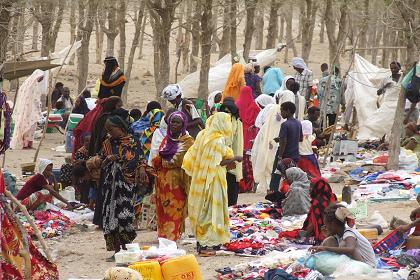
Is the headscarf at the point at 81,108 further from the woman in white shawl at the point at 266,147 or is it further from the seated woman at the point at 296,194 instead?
the seated woman at the point at 296,194

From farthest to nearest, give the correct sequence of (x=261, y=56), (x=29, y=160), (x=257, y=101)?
1. (x=261, y=56)
2. (x=29, y=160)
3. (x=257, y=101)

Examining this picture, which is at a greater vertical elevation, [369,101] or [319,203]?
[369,101]

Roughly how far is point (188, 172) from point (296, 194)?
1.79m

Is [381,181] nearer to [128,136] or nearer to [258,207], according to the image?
[258,207]

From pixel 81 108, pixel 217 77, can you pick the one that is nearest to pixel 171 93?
pixel 81 108

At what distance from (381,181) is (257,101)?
2.35 m

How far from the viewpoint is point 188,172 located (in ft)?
31.1

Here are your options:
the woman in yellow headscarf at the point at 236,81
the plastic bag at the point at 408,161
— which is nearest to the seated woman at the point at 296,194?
the plastic bag at the point at 408,161

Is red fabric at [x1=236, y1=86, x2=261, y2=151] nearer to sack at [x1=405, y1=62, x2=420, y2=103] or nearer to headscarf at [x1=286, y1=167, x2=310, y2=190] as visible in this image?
sack at [x1=405, y1=62, x2=420, y2=103]

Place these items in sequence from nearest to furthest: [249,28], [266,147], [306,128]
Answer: [306,128], [266,147], [249,28]

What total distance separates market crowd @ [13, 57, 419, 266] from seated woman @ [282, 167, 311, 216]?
0.01 m

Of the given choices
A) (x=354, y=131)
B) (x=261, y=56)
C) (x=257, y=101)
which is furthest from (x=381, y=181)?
(x=261, y=56)

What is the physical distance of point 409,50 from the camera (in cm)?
1766

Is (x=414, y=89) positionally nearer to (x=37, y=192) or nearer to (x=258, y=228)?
(x=258, y=228)
